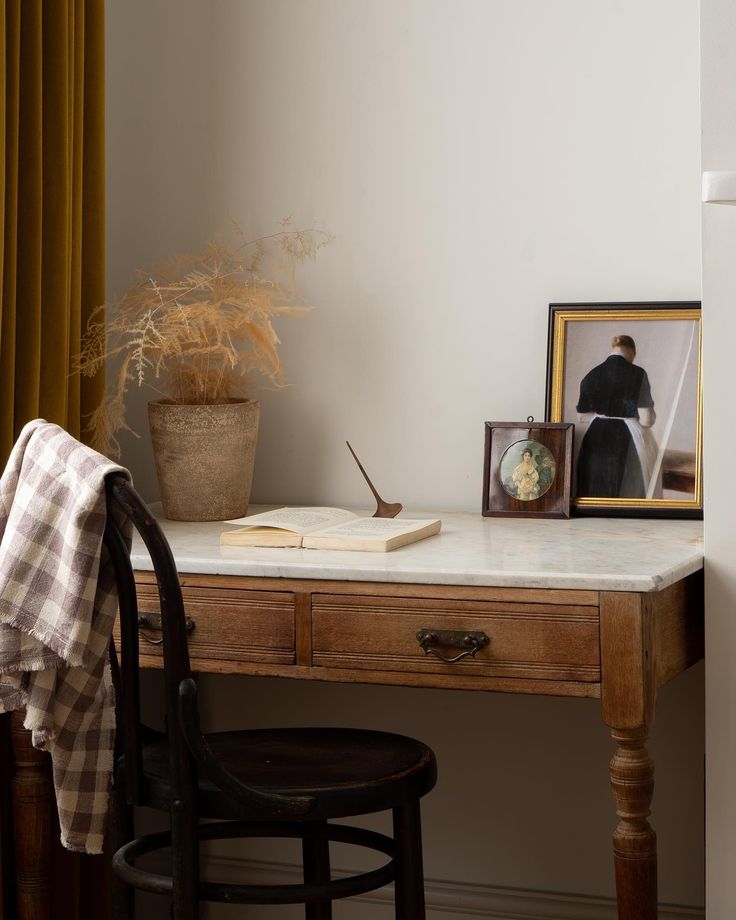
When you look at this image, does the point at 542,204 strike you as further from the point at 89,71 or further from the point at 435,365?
the point at 89,71

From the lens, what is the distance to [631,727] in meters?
1.50

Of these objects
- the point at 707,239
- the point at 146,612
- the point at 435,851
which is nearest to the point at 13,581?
the point at 146,612

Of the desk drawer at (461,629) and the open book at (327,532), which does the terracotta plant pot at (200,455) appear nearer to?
the open book at (327,532)

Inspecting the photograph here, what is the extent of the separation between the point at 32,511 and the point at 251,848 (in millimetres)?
1256

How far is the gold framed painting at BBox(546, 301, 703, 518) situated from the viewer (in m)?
2.00

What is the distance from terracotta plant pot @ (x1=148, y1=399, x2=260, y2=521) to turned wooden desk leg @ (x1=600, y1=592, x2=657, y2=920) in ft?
2.62

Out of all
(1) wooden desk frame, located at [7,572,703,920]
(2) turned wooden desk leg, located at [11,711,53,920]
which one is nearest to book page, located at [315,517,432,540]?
(1) wooden desk frame, located at [7,572,703,920]

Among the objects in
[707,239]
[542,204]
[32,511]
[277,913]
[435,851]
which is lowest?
[277,913]

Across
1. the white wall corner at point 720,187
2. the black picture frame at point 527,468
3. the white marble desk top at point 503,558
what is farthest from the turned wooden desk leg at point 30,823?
the white wall corner at point 720,187

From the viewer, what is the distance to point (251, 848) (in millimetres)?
2383

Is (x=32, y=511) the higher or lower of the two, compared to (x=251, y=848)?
higher

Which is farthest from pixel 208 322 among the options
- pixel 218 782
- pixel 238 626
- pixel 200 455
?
pixel 218 782

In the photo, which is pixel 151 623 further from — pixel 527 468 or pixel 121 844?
pixel 527 468

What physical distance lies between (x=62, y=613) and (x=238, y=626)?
0.38 m
